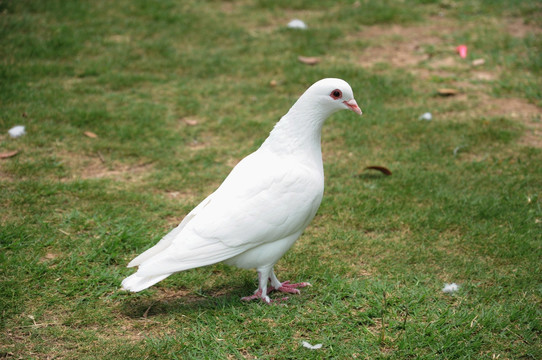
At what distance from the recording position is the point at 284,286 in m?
3.71

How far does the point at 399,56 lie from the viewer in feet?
24.6

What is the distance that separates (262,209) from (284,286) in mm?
663

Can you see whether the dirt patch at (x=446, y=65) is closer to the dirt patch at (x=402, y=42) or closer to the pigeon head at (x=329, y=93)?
the dirt patch at (x=402, y=42)

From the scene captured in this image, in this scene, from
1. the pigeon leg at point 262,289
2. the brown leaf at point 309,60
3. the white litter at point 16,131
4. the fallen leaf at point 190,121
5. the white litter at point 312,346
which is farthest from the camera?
the brown leaf at point 309,60

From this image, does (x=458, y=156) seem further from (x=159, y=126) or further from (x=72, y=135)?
(x=72, y=135)

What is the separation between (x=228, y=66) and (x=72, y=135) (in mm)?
2432

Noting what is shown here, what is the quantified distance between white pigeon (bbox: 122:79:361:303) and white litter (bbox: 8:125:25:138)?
2777mm

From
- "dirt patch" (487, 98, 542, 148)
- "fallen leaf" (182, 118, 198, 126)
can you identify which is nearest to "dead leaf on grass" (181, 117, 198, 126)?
"fallen leaf" (182, 118, 198, 126)

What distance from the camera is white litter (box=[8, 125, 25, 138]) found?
5.45 m

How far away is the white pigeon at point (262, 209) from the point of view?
3287 millimetres

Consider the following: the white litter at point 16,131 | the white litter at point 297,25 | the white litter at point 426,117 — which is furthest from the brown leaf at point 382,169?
the white litter at point 297,25

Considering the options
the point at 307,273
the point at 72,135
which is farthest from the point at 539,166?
the point at 72,135

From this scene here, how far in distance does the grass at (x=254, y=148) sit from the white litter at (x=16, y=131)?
0.08 meters

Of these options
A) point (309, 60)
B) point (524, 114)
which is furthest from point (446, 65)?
point (309, 60)
